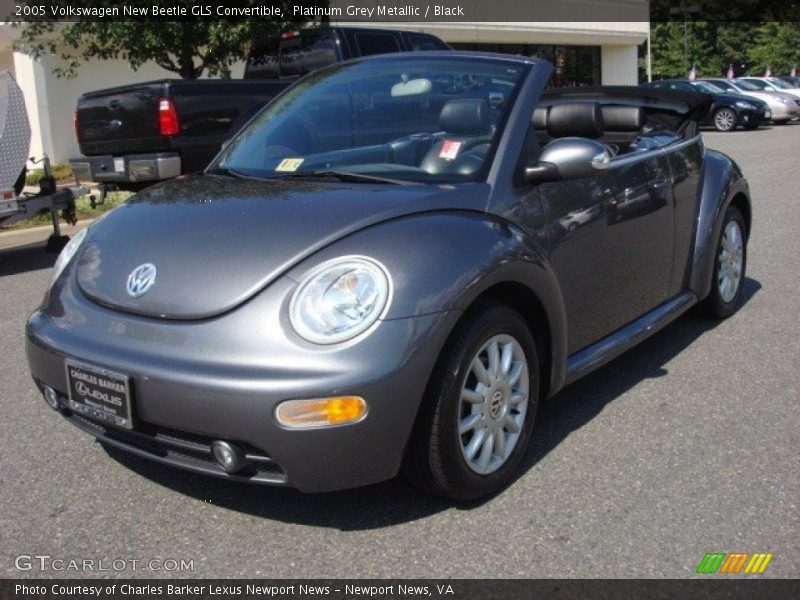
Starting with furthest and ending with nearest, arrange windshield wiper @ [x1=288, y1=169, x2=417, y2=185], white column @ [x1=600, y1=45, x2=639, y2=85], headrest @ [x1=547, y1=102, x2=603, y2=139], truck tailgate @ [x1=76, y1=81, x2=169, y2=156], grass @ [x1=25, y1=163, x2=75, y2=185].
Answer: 1. white column @ [x1=600, y1=45, x2=639, y2=85]
2. grass @ [x1=25, y1=163, x2=75, y2=185]
3. truck tailgate @ [x1=76, y1=81, x2=169, y2=156]
4. headrest @ [x1=547, y1=102, x2=603, y2=139]
5. windshield wiper @ [x1=288, y1=169, x2=417, y2=185]

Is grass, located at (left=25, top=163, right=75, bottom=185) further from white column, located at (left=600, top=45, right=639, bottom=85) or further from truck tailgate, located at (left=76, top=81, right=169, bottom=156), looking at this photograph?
white column, located at (left=600, top=45, right=639, bottom=85)

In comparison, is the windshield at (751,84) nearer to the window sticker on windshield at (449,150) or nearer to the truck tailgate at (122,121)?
the truck tailgate at (122,121)

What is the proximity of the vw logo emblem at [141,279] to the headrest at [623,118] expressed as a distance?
287cm

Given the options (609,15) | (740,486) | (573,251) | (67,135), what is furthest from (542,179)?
(609,15)

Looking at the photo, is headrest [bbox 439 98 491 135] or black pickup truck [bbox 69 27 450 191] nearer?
headrest [bbox 439 98 491 135]

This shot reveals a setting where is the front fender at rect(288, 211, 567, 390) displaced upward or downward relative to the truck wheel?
upward

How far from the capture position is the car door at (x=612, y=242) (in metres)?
3.61

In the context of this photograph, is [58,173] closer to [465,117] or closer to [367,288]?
[465,117]

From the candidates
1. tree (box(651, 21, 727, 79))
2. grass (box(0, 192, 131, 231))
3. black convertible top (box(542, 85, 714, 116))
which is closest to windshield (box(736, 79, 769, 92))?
tree (box(651, 21, 727, 79))

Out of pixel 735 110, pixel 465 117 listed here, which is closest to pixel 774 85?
pixel 735 110

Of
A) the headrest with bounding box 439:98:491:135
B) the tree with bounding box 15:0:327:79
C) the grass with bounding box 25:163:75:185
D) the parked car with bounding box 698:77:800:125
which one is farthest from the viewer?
the parked car with bounding box 698:77:800:125

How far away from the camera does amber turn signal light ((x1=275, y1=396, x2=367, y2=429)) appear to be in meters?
2.64
